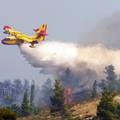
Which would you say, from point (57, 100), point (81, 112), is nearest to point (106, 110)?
point (57, 100)

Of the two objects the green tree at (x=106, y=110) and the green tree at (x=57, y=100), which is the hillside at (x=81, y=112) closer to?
the green tree at (x=57, y=100)

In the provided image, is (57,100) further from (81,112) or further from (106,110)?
(106,110)

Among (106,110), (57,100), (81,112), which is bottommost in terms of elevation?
(81,112)

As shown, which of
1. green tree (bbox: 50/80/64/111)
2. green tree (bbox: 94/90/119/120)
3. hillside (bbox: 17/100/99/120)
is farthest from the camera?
hillside (bbox: 17/100/99/120)

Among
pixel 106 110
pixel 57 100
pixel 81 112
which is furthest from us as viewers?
pixel 81 112

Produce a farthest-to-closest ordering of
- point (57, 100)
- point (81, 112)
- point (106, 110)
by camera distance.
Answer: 1. point (81, 112)
2. point (57, 100)
3. point (106, 110)

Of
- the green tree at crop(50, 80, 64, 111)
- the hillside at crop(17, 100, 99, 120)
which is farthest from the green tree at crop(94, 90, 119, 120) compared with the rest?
the green tree at crop(50, 80, 64, 111)

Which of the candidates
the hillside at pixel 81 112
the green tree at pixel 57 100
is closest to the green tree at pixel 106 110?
the hillside at pixel 81 112

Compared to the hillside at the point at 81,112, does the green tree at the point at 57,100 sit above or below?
above

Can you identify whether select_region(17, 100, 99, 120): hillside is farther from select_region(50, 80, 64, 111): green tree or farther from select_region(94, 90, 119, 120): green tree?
select_region(94, 90, 119, 120): green tree

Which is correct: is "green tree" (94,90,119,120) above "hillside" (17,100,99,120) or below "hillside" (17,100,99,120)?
above

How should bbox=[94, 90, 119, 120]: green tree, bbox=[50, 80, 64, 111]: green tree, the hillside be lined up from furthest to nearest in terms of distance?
the hillside
bbox=[50, 80, 64, 111]: green tree
bbox=[94, 90, 119, 120]: green tree

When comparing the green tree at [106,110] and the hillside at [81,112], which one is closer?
the green tree at [106,110]

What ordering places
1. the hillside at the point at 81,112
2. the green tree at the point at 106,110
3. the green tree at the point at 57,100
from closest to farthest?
the green tree at the point at 106,110 → the green tree at the point at 57,100 → the hillside at the point at 81,112
